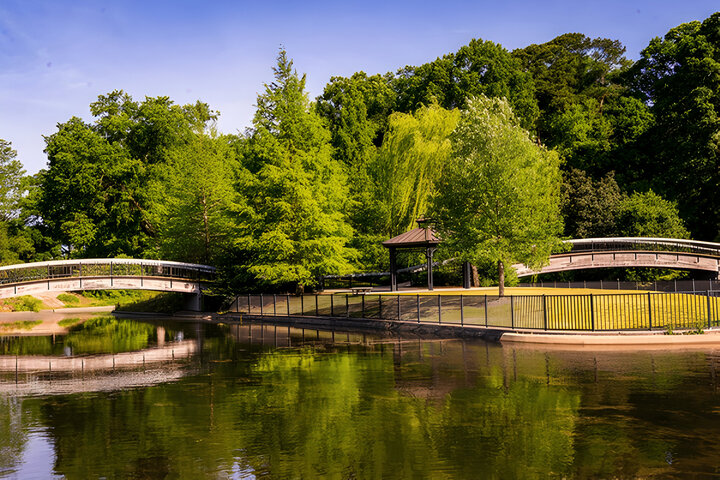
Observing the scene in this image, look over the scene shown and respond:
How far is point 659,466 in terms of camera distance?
947cm

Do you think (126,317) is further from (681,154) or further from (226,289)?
(681,154)

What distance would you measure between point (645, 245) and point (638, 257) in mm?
3516

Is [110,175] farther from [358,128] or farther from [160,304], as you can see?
[358,128]

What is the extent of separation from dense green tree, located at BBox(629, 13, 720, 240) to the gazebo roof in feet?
104

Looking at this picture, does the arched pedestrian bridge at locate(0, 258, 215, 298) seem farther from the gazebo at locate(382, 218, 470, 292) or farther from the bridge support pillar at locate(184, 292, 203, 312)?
the gazebo at locate(382, 218, 470, 292)

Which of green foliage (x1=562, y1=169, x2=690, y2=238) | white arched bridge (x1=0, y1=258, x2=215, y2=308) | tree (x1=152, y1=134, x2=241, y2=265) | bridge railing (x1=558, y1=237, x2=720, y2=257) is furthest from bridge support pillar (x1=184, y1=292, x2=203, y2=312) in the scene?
green foliage (x1=562, y1=169, x2=690, y2=238)

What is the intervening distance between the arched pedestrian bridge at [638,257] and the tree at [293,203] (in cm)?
1690

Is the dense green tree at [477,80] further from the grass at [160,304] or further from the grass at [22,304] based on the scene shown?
the grass at [22,304]

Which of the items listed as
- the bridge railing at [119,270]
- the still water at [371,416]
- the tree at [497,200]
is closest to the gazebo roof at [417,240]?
the tree at [497,200]

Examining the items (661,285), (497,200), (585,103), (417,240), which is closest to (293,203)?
(417,240)

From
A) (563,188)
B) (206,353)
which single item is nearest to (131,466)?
(206,353)

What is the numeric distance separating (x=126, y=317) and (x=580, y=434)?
5347 cm

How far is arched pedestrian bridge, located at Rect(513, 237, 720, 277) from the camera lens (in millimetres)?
55625

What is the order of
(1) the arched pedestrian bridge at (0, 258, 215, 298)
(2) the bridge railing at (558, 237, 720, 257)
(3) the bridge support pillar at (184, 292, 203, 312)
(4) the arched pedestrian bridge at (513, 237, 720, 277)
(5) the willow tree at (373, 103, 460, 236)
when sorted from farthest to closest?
(2) the bridge railing at (558, 237, 720, 257), (3) the bridge support pillar at (184, 292, 203, 312), (4) the arched pedestrian bridge at (513, 237, 720, 277), (5) the willow tree at (373, 103, 460, 236), (1) the arched pedestrian bridge at (0, 258, 215, 298)
